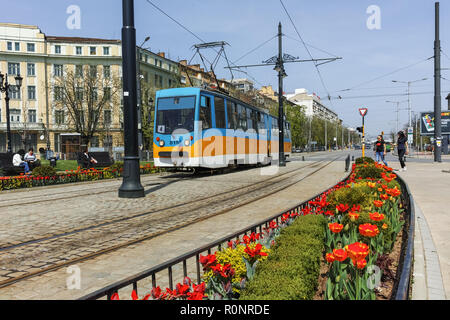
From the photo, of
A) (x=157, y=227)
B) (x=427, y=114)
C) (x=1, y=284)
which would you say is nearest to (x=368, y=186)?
(x=157, y=227)

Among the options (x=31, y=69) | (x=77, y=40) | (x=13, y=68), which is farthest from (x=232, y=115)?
(x=13, y=68)

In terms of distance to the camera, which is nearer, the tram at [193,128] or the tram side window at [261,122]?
the tram at [193,128]

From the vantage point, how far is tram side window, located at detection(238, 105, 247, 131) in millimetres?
18041

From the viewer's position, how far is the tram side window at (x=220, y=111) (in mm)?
15355

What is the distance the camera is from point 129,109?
993 cm

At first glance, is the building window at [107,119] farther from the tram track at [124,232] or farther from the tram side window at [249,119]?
the tram track at [124,232]

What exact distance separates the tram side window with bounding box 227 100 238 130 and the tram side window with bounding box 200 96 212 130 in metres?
1.92

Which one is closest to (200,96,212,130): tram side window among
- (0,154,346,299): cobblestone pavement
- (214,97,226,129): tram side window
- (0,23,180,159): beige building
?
(214,97,226,129): tram side window

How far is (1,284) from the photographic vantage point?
3.80 m

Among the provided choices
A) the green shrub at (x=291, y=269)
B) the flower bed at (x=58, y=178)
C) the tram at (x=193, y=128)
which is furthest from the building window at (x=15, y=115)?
the green shrub at (x=291, y=269)

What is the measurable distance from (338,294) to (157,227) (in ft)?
14.0

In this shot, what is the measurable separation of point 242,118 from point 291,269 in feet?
Answer: 52.5

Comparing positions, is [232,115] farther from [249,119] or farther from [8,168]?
[8,168]

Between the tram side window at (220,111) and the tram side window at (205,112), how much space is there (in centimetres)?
63
